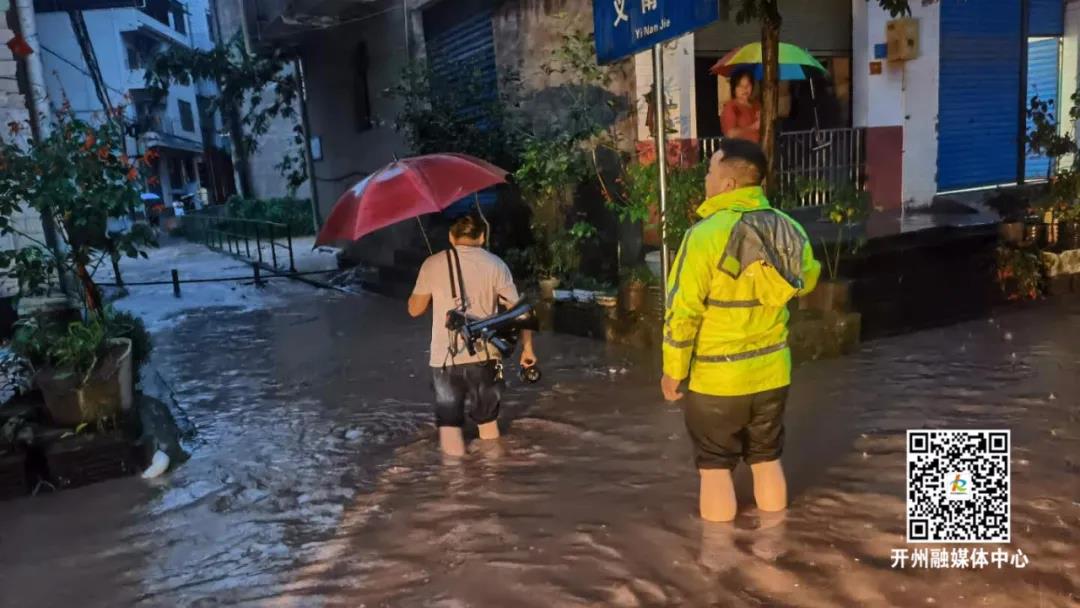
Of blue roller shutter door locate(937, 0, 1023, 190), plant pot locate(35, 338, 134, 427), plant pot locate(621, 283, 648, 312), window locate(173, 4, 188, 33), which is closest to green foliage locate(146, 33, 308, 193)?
plant pot locate(621, 283, 648, 312)

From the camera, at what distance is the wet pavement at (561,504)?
3.47 meters

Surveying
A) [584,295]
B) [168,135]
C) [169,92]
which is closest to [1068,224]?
[584,295]

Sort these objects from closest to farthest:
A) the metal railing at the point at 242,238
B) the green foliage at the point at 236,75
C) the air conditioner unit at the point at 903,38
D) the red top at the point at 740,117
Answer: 1. the red top at the point at 740,117
2. the air conditioner unit at the point at 903,38
3. the metal railing at the point at 242,238
4. the green foliage at the point at 236,75

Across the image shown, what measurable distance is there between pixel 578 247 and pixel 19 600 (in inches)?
242

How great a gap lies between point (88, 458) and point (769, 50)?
5.54m

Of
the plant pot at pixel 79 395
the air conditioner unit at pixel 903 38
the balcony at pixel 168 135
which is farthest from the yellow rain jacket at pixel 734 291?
the balcony at pixel 168 135

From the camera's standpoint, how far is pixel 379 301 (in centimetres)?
1159

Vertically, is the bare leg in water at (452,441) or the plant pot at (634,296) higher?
the plant pot at (634,296)

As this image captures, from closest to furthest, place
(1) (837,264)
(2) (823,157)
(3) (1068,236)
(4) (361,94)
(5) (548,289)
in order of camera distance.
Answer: (1) (837,264) → (3) (1068,236) → (5) (548,289) → (2) (823,157) → (4) (361,94)

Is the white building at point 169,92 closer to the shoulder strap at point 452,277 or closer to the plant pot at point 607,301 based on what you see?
the plant pot at point 607,301

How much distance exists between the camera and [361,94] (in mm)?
14602

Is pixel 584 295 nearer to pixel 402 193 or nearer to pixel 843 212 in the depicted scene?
pixel 843 212

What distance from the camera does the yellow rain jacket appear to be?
133 inches

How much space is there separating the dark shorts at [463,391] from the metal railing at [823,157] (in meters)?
5.49
